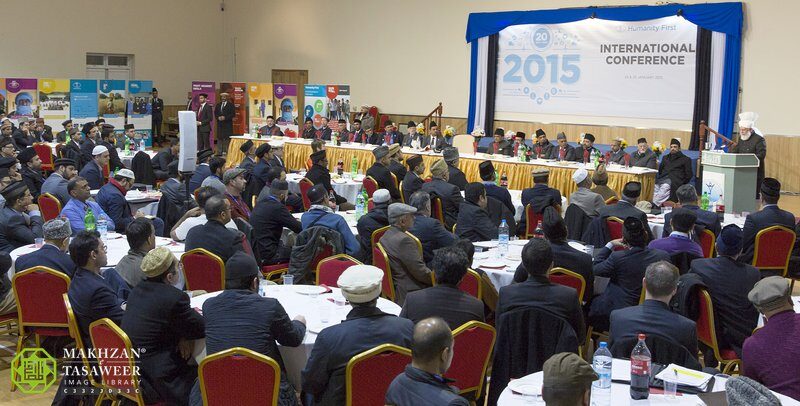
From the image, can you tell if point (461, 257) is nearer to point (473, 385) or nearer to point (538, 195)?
point (473, 385)

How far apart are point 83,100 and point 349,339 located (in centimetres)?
1836

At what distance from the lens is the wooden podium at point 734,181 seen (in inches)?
401

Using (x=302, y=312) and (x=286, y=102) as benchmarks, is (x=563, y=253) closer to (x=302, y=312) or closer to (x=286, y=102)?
(x=302, y=312)

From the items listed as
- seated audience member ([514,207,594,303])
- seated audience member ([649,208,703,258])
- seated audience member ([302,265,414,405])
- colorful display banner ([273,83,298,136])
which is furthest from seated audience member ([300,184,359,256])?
colorful display banner ([273,83,298,136])

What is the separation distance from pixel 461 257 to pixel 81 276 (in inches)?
Answer: 82.9

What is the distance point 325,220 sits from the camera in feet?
22.2

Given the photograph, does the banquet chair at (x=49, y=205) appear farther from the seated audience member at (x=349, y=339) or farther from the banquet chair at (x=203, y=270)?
the seated audience member at (x=349, y=339)

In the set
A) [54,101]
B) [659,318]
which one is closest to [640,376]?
[659,318]

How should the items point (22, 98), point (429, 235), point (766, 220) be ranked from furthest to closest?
point (22, 98) < point (766, 220) < point (429, 235)

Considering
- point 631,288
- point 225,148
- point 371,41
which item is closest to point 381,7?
point 371,41

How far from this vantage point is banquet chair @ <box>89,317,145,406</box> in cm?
405

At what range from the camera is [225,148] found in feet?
69.7

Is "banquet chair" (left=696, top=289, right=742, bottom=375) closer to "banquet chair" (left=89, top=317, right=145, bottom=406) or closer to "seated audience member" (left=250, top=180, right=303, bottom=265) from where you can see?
"banquet chair" (left=89, top=317, right=145, bottom=406)

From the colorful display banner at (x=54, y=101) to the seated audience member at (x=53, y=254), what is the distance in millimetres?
15106
